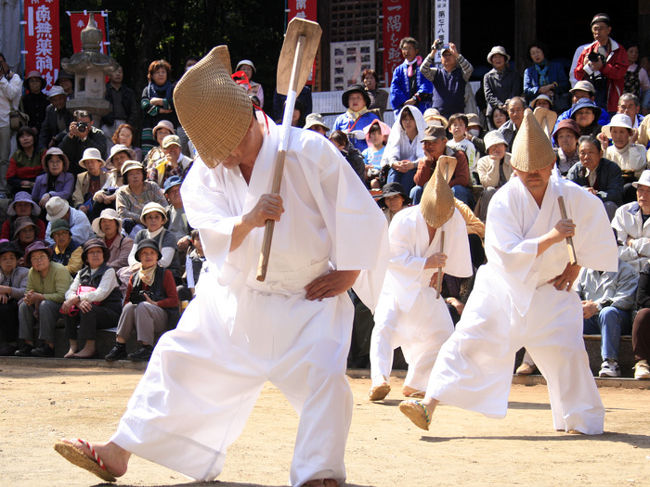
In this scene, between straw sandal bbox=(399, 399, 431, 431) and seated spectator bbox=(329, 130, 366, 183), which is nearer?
straw sandal bbox=(399, 399, 431, 431)

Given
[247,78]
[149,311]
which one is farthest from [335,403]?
[247,78]

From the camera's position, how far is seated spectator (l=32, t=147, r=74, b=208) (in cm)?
1165

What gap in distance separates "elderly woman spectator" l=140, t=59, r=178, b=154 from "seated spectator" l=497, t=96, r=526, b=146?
14.5 feet

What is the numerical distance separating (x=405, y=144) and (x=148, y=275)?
121 inches

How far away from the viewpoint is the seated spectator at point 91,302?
9320mm

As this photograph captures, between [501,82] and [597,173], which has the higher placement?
[501,82]

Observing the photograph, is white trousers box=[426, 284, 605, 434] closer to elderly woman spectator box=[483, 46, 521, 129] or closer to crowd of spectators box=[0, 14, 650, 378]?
crowd of spectators box=[0, 14, 650, 378]

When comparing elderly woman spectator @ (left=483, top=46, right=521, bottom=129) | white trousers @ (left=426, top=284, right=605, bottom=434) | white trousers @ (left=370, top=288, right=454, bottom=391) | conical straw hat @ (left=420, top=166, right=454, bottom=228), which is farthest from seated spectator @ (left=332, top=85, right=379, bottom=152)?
white trousers @ (left=426, top=284, right=605, bottom=434)

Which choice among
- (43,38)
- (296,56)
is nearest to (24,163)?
(43,38)

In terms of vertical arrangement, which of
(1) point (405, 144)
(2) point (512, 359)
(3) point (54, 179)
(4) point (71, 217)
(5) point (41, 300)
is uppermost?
(1) point (405, 144)

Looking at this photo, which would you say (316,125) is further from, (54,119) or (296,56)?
(296,56)

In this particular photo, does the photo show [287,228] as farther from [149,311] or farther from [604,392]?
[149,311]

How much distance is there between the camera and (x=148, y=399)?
12.3ft

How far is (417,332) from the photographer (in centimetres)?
718
